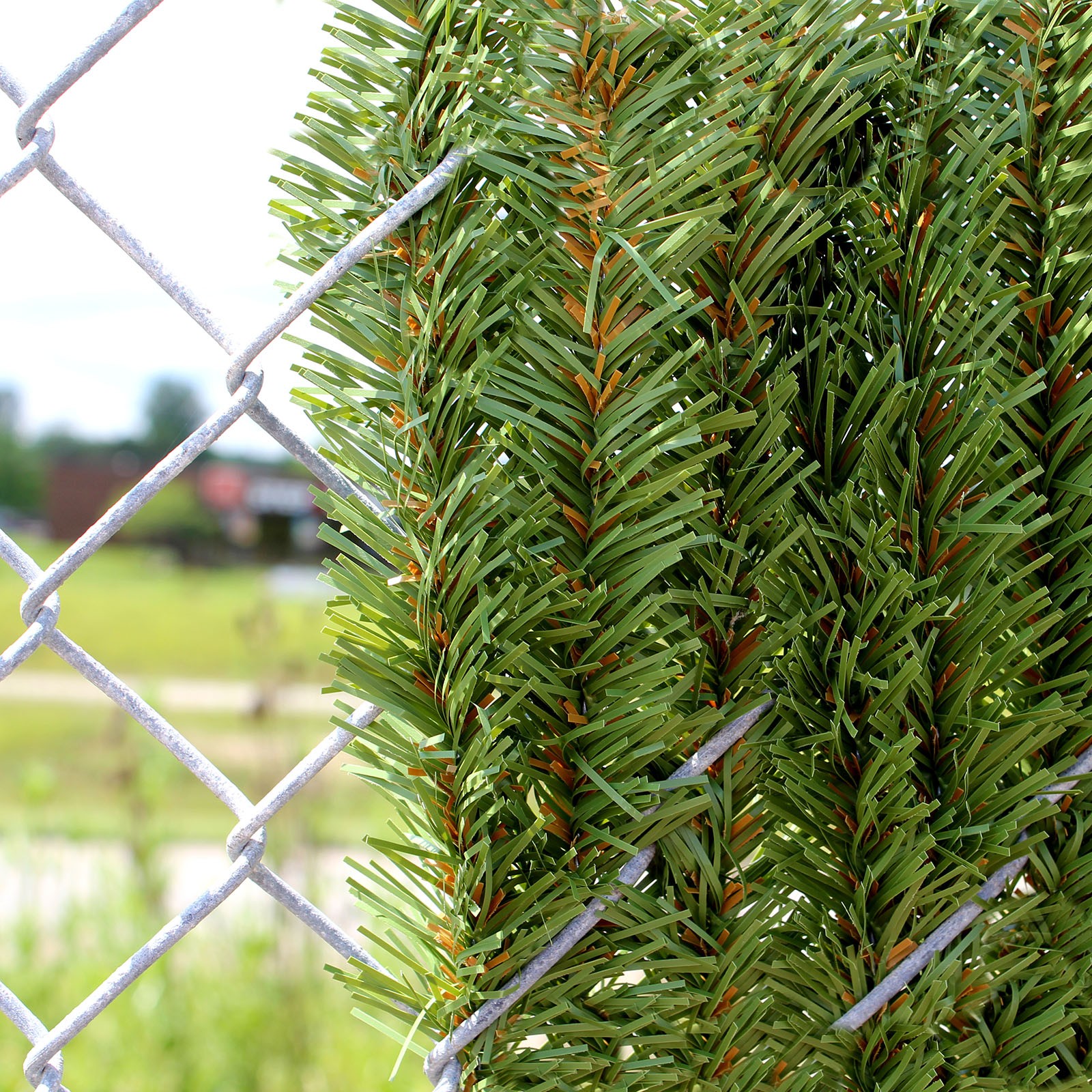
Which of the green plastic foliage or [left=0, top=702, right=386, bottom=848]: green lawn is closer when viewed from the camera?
the green plastic foliage

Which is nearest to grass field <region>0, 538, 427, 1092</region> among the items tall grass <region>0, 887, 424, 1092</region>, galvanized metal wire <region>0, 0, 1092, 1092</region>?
tall grass <region>0, 887, 424, 1092</region>

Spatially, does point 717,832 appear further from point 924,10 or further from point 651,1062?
point 924,10

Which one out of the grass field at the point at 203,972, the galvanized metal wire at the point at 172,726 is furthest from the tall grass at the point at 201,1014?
the galvanized metal wire at the point at 172,726

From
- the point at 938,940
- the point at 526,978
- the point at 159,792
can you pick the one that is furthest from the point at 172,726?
the point at 159,792

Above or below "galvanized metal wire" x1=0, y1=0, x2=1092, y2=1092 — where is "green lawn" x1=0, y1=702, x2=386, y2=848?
below

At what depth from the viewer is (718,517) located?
325 mm

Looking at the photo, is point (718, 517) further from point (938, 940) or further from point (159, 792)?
point (159, 792)

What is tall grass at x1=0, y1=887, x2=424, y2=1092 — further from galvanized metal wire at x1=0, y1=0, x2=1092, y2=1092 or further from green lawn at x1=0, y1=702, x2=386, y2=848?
galvanized metal wire at x1=0, y1=0, x2=1092, y2=1092

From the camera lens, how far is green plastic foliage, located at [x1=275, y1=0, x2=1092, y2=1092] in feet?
0.97

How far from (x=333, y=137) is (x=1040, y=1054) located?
1.44ft

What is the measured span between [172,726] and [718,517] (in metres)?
0.22

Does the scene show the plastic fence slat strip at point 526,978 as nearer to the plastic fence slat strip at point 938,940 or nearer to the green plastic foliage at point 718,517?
the green plastic foliage at point 718,517

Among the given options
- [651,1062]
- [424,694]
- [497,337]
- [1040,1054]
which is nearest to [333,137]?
[497,337]

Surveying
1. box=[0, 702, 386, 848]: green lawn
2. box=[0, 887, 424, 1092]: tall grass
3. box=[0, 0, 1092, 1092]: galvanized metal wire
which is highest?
box=[0, 0, 1092, 1092]: galvanized metal wire
